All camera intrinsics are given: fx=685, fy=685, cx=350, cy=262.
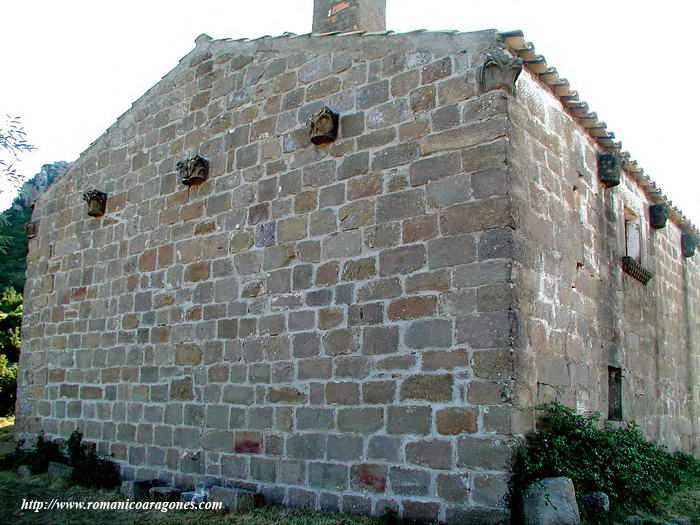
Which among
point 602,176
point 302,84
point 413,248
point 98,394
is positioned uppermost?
point 302,84

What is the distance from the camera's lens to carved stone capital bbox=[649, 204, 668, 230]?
9.91 m

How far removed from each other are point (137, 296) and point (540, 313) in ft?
16.7

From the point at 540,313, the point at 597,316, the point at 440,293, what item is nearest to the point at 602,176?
the point at 597,316

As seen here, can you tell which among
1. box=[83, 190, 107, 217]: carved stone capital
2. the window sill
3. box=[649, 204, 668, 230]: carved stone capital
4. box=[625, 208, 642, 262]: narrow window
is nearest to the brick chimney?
box=[83, 190, 107, 217]: carved stone capital

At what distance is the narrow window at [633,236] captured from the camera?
9008 millimetres

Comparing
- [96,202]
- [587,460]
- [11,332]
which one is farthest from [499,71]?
[11,332]

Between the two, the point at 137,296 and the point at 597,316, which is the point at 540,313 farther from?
the point at 137,296

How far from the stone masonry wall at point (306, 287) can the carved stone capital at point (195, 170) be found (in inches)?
4.3

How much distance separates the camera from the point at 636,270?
8578 millimetres

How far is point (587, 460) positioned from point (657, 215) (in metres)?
5.36

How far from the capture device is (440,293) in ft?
19.1

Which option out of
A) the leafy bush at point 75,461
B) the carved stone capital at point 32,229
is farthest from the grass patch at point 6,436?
the carved stone capital at point 32,229

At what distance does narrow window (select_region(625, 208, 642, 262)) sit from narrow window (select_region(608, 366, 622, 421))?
1.84 m

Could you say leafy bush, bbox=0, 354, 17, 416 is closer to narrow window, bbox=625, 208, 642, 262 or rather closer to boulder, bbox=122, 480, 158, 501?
boulder, bbox=122, 480, 158, 501
